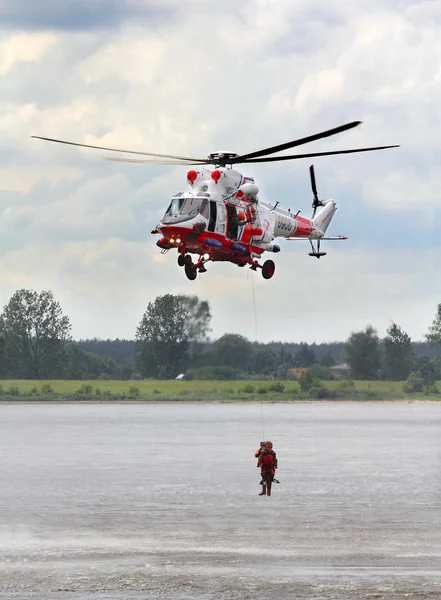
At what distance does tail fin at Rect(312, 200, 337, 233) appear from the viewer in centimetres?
6638

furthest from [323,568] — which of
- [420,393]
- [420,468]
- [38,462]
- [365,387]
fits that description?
[420,393]

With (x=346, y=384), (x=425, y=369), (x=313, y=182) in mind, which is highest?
(x=313, y=182)

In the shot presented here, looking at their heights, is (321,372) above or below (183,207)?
below

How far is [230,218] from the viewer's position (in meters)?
56.2

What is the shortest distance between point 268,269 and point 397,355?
97.2 meters

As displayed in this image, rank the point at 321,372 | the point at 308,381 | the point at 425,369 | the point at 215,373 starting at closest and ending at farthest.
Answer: the point at 215,373 → the point at 321,372 → the point at 425,369 → the point at 308,381

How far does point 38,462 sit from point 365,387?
50782mm

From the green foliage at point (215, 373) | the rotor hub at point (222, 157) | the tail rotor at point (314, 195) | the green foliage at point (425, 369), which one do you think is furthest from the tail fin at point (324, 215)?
the green foliage at point (425, 369)

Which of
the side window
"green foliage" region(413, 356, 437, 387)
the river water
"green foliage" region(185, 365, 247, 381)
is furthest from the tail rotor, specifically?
"green foliage" region(413, 356, 437, 387)

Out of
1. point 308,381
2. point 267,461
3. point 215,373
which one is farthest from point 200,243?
point 308,381

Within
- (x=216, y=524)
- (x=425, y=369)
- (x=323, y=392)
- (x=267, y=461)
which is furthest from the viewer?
(x=425, y=369)

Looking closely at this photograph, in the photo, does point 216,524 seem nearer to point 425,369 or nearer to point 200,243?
point 200,243

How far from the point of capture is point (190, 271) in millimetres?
52531

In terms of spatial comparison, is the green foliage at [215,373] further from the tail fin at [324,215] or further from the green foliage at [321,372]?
the tail fin at [324,215]
